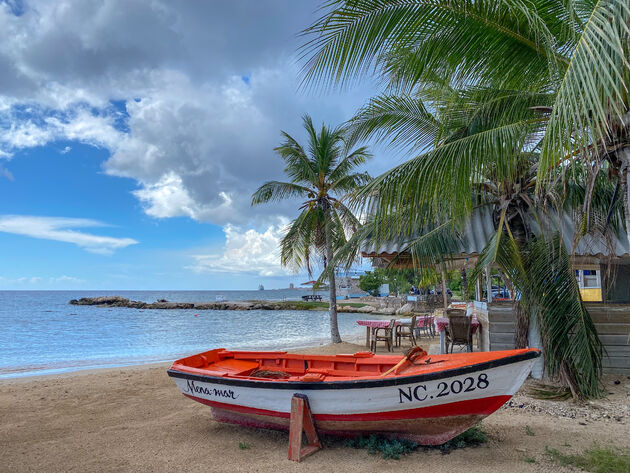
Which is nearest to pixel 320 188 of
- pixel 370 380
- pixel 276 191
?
pixel 276 191

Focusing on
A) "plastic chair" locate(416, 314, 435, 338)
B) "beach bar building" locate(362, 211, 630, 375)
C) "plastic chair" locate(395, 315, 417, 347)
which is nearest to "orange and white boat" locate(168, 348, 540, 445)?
"beach bar building" locate(362, 211, 630, 375)

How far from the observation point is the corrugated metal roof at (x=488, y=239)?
7.13 meters

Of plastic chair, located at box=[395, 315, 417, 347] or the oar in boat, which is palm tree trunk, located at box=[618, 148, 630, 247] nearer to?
the oar in boat

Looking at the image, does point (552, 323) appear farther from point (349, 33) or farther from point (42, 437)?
point (42, 437)

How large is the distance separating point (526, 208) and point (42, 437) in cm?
837

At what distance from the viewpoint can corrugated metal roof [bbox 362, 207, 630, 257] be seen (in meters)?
7.13

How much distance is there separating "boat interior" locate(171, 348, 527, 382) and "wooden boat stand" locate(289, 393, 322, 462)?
10.4 inches

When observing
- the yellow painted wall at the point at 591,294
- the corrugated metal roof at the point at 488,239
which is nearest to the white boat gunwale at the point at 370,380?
the corrugated metal roof at the point at 488,239

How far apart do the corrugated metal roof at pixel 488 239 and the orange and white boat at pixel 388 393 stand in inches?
103

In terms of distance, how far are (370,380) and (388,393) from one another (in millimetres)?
234

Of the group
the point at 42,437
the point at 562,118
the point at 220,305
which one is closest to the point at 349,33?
the point at 562,118

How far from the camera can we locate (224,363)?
22.1ft

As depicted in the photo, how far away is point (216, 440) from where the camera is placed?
553cm

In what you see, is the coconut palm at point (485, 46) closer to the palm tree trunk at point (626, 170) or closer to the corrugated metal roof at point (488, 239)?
the palm tree trunk at point (626, 170)
